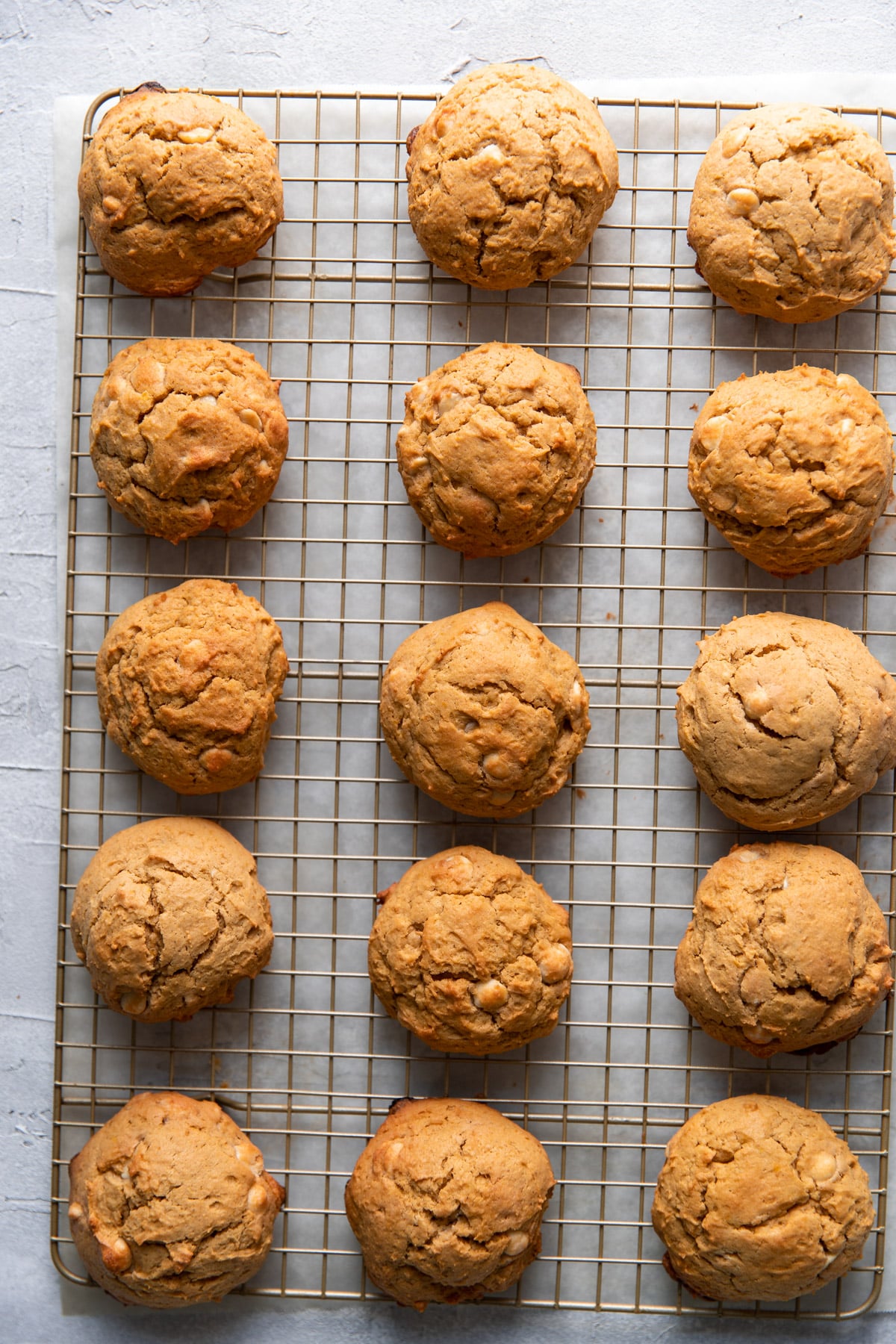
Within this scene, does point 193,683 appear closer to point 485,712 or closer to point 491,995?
point 485,712

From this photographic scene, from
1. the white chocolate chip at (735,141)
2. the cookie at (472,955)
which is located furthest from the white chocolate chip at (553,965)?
the white chocolate chip at (735,141)

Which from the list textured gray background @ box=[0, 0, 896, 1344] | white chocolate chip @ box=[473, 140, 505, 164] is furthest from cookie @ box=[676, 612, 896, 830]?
textured gray background @ box=[0, 0, 896, 1344]

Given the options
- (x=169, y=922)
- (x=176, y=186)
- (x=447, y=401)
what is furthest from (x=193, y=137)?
(x=169, y=922)

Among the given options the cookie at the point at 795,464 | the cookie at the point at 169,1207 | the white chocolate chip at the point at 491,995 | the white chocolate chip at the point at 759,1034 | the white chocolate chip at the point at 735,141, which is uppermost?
the white chocolate chip at the point at 735,141

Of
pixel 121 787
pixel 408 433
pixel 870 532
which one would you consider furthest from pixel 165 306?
pixel 870 532

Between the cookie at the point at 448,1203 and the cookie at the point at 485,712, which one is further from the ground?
the cookie at the point at 485,712

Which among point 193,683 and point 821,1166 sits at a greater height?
point 193,683

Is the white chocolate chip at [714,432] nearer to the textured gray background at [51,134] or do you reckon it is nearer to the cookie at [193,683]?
the textured gray background at [51,134]
